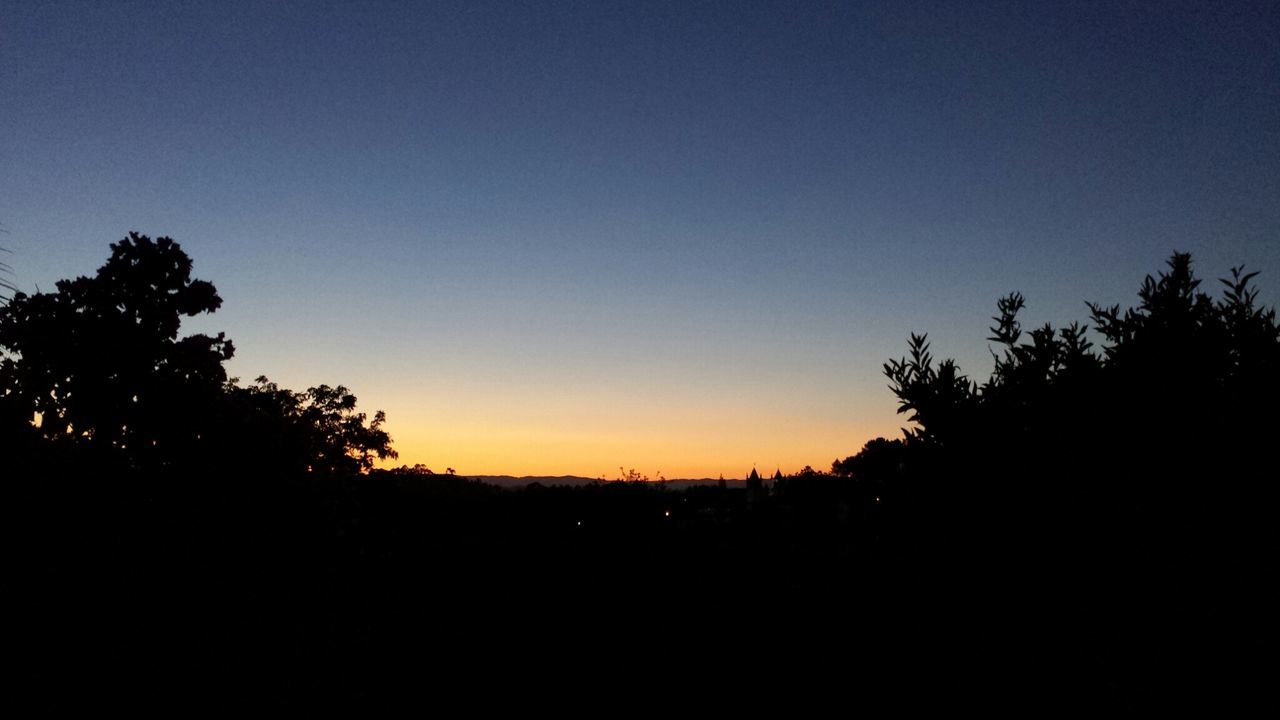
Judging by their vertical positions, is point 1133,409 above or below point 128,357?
below

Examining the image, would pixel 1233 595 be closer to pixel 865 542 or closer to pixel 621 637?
pixel 865 542

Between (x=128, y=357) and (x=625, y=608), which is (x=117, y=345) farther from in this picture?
(x=625, y=608)

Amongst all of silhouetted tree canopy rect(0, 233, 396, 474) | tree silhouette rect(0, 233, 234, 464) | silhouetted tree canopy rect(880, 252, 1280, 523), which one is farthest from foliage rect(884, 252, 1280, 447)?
tree silhouette rect(0, 233, 234, 464)

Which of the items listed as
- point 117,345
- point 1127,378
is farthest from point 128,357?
point 1127,378

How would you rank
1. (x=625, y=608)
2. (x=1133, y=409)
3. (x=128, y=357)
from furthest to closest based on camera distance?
(x=128, y=357) → (x=625, y=608) → (x=1133, y=409)

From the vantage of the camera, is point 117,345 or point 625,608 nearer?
point 625,608

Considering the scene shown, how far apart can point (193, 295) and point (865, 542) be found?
2286 cm

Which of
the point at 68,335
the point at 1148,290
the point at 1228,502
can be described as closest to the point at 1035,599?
the point at 1228,502

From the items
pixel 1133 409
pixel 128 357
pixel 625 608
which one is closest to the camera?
pixel 1133 409

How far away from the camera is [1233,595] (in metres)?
3.01

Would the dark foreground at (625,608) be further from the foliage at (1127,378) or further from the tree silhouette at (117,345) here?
the tree silhouette at (117,345)

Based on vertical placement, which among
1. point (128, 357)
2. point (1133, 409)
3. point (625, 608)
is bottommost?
point (625, 608)

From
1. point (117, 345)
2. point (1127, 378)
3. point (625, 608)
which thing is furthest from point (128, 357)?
point (1127, 378)

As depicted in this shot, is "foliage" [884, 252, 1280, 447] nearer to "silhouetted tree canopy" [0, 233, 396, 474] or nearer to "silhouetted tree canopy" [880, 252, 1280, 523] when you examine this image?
"silhouetted tree canopy" [880, 252, 1280, 523]
